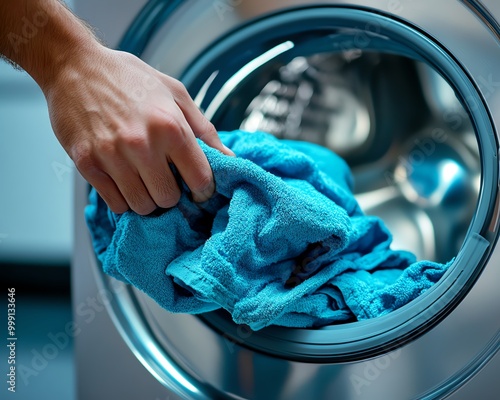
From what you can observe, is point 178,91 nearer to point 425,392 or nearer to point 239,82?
point 239,82

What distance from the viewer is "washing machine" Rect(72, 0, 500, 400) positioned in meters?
0.58

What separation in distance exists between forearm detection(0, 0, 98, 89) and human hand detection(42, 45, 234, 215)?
0.01 m

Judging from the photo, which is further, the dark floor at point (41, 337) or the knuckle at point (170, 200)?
the dark floor at point (41, 337)

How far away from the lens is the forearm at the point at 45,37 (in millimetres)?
590

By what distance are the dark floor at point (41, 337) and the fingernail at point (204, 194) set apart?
9.7 inches

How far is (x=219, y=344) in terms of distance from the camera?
0.66 metres

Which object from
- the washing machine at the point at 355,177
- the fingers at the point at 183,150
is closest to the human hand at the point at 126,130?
the fingers at the point at 183,150

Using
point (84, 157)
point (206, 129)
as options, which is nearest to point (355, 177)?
point (206, 129)

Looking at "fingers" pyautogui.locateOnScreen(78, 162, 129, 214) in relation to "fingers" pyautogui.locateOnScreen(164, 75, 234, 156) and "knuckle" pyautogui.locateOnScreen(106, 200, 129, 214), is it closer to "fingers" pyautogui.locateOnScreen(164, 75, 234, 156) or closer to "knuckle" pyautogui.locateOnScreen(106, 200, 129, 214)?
"knuckle" pyautogui.locateOnScreen(106, 200, 129, 214)

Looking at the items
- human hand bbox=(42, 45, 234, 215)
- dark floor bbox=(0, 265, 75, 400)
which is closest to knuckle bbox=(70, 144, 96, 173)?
human hand bbox=(42, 45, 234, 215)

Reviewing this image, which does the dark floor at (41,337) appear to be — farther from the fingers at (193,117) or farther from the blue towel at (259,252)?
the fingers at (193,117)

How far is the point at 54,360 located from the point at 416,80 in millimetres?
646

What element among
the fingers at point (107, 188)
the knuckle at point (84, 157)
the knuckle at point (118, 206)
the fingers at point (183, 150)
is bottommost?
the knuckle at point (118, 206)

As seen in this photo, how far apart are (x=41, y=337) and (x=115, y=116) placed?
0.35m
